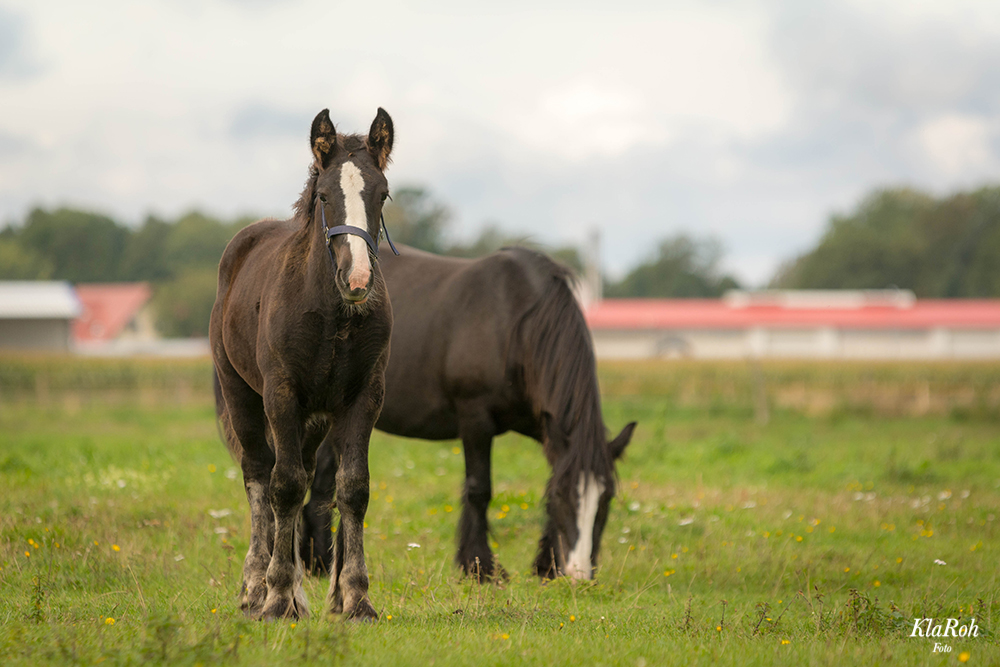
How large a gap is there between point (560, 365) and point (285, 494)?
99.3 inches

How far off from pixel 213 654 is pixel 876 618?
11.7 ft

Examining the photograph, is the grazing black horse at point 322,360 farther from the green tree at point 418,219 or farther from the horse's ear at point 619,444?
the green tree at point 418,219

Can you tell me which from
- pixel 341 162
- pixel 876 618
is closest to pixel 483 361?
pixel 341 162

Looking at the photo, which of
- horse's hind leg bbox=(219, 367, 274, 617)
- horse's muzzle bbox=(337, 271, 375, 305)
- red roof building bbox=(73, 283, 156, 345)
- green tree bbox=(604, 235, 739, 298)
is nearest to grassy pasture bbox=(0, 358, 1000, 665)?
horse's hind leg bbox=(219, 367, 274, 617)

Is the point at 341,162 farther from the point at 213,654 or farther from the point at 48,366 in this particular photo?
the point at 48,366

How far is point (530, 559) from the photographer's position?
711 cm

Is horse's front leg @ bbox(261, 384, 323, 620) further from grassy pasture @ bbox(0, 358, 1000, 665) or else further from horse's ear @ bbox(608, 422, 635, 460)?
horse's ear @ bbox(608, 422, 635, 460)

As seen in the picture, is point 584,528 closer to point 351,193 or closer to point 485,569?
point 485,569

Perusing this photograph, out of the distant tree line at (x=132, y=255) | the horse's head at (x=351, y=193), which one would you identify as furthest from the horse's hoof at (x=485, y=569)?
the distant tree line at (x=132, y=255)

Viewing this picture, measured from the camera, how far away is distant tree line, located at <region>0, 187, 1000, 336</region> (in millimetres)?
54406

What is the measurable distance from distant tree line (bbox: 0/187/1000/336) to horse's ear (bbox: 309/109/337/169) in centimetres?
3876

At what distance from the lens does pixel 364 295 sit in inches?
152

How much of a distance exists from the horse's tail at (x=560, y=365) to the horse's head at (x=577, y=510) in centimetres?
13

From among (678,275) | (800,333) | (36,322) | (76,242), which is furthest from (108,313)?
(678,275)
